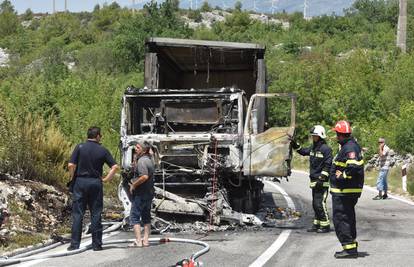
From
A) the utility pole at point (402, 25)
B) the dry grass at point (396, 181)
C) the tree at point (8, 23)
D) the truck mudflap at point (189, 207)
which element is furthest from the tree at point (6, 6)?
the truck mudflap at point (189, 207)

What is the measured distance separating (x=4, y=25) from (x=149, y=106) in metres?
88.3

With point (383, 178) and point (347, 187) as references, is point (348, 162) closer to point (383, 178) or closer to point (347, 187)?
point (347, 187)

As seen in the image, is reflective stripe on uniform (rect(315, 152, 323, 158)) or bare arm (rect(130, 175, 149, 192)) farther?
reflective stripe on uniform (rect(315, 152, 323, 158))

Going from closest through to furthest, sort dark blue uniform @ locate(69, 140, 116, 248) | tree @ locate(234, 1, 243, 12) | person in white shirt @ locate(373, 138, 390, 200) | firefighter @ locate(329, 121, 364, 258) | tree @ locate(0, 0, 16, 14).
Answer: firefighter @ locate(329, 121, 364, 258) → dark blue uniform @ locate(69, 140, 116, 248) → person in white shirt @ locate(373, 138, 390, 200) → tree @ locate(234, 1, 243, 12) → tree @ locate(0, 0, 16, 14)

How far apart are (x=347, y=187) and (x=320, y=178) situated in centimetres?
216

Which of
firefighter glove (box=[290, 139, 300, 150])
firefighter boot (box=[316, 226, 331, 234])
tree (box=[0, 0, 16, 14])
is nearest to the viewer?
firefighter boot (box=[316, 226, 331, 234])

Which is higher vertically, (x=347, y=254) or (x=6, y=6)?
(x=6, y=6)

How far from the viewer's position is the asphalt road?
8.52 meters

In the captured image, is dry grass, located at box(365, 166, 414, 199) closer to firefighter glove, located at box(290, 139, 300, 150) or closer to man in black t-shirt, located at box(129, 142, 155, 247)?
firefighter glove, located at box(290, 139, 300, 150)

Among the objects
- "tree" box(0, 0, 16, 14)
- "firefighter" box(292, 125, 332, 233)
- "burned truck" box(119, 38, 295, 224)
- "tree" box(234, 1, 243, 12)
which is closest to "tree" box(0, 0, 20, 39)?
"tree" box(0, 0, 16, 14)

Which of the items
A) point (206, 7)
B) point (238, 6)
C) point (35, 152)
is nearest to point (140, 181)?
point (35, 152)

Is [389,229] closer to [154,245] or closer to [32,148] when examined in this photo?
[154,245]

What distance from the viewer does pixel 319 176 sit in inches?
446

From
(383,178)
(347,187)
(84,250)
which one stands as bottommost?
(383,178)
